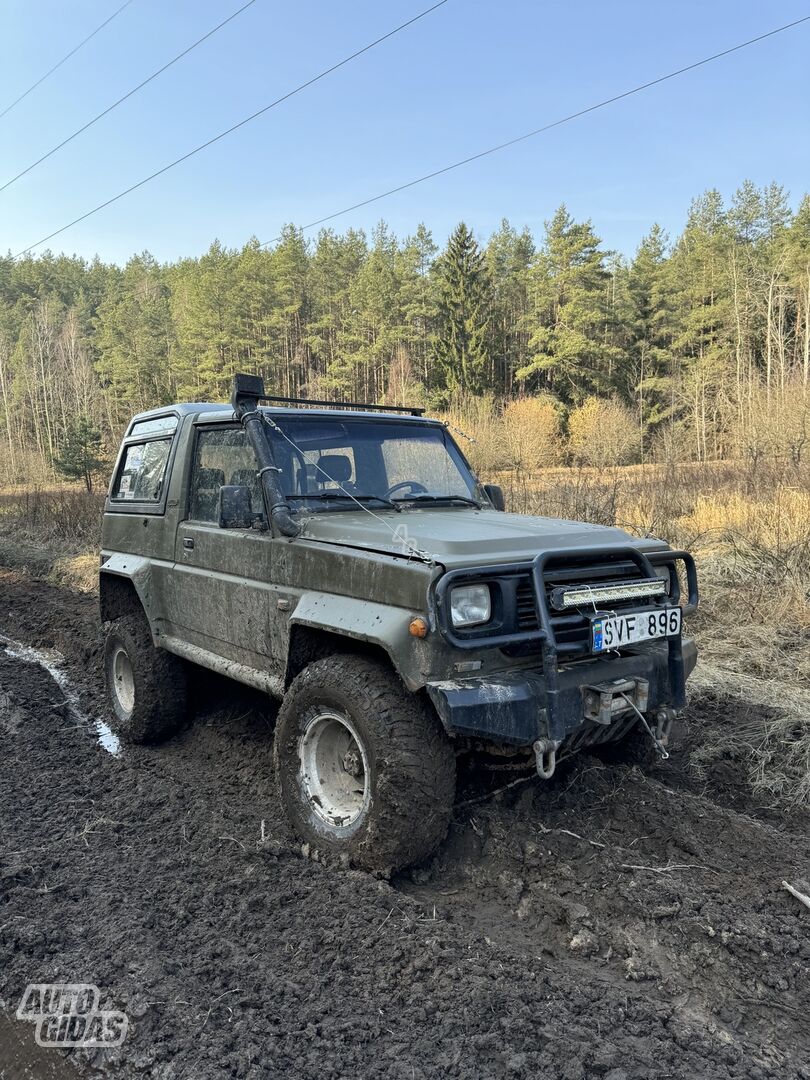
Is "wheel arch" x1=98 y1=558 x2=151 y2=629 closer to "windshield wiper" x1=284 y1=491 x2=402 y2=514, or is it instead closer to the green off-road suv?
the green off-road suv

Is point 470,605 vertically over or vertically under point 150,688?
over

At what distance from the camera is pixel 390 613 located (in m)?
3.10

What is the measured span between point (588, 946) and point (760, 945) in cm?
62

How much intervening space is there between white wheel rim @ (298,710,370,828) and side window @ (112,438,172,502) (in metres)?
2.29

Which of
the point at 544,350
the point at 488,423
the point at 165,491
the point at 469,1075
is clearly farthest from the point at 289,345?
the point at 469,1075

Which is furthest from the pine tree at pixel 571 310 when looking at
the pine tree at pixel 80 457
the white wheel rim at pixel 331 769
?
the white wheel rim at pixel 331 769

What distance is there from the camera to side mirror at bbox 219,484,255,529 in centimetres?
372

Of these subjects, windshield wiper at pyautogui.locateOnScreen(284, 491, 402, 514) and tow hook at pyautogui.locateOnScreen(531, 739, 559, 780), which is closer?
tow hook at pyautogui.locateOnScreen(531, 739, 559, 780)

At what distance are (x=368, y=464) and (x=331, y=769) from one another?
69.7 inches

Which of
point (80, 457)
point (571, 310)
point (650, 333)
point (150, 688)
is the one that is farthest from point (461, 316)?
point (150, 688)

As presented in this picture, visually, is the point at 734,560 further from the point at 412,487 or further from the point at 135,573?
the point at 135,573

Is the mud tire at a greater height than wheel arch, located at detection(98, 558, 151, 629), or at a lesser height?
lesser

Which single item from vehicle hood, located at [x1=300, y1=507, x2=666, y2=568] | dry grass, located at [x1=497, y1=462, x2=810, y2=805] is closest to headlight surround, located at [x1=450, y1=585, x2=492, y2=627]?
vehicle hood, located at [x1=300, y1=507, x2=666, y2=568]

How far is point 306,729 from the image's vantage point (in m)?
3.44
